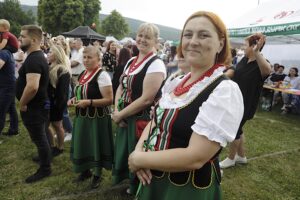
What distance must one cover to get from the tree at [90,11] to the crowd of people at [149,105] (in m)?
46.3

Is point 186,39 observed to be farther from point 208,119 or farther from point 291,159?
point 291,159

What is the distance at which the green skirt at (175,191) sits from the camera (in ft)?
4.67

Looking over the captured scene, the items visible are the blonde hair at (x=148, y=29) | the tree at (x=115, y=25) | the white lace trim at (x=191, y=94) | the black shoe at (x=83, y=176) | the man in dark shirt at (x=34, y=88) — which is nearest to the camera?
the white lace trim at (x=191, y=94)

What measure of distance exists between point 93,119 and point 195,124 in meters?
2.13

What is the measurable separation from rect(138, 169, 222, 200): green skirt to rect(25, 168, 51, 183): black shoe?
7.83 feet

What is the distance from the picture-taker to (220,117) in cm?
121

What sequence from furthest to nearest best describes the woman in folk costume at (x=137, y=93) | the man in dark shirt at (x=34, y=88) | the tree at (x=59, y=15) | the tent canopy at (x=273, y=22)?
the tree at (x=59, y=15), the tent canopy at (x=273, y=22), the man in dark shirt at (x=34, y=88), the woman in folk costume at (x=137, y=93)

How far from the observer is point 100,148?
3.27 meters

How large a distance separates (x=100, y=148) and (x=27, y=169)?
4.33ft

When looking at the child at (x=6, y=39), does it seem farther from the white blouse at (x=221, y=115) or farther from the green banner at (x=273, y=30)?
the green banner at (x=273, y=30)

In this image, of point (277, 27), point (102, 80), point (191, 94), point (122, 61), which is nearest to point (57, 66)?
point (102, 80)

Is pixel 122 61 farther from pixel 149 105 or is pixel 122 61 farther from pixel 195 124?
pixel 195 124

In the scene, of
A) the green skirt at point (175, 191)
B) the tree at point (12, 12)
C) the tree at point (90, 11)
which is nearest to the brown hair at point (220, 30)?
the green skirt at point (175, 191)

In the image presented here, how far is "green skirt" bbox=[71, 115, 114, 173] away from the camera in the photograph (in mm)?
3203
